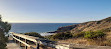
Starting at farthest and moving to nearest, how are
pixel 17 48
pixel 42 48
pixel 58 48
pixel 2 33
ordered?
pixel 17 48
pixel 42 48
pixel 2 33
pixel 58 48

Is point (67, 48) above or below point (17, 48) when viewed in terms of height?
above

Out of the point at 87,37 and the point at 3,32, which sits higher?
the point at 3,32

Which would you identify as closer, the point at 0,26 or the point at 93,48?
the point at 93,48

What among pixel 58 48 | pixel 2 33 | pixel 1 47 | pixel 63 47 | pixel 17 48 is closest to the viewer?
pixel 63 47

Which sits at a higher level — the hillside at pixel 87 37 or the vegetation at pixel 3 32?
the vegetation at pixel 3 32

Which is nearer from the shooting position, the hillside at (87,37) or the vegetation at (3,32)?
the vegetation at (3,32)

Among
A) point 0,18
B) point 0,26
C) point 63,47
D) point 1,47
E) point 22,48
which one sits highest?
point 0,18

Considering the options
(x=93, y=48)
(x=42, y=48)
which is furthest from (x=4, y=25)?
(x=93, y=48)

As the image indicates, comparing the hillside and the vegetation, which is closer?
the vegetation

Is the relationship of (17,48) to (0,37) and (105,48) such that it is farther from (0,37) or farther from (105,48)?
(105,48)

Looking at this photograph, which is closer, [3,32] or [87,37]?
[3,32]

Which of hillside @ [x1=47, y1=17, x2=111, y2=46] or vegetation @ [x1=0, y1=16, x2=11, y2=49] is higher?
vegetation @ [x1=0, y1=16, x2=11, y2=49]

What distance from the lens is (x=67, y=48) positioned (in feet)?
11.0

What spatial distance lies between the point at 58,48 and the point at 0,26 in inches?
144
